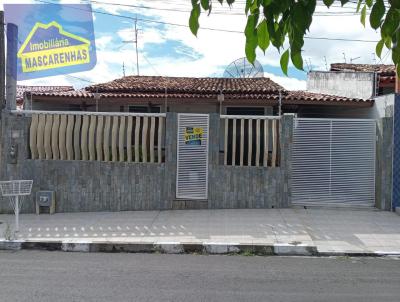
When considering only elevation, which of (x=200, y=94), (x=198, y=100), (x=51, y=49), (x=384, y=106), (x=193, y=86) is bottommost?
(x=384, y=106)

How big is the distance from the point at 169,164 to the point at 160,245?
3.49 metres

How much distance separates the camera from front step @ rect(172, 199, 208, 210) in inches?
469

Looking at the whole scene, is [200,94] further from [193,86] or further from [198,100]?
[193,86]

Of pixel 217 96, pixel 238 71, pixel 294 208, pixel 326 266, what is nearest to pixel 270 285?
pixel 326 266

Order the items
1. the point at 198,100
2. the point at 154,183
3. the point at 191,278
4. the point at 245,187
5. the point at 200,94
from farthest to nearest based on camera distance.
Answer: the point at 200,94 → the point at 198,100 → the point at 154,183 → the point at 245,187 → the point at 191,278

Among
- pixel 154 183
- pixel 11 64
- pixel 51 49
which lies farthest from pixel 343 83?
pixel 11 64

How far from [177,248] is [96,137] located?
14.8ft

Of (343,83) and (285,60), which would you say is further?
(343,83)

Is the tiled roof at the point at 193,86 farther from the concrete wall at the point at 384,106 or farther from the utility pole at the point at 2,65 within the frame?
the utility pole at the point at 2,65

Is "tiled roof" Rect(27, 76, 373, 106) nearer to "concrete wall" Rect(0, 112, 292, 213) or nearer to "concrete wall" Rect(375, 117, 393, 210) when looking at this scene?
"concrete wall" Rect(375, 117, 393, 210)

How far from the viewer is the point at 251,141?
38.9 ft

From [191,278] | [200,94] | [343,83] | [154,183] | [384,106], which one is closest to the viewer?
[191,278]

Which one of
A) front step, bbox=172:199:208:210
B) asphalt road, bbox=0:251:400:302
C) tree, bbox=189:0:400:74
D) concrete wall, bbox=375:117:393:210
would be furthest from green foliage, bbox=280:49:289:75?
concrete wall, bbox=375:117:393:210

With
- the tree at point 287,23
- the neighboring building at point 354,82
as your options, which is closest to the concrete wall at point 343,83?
the neighboring building at point 354,82
